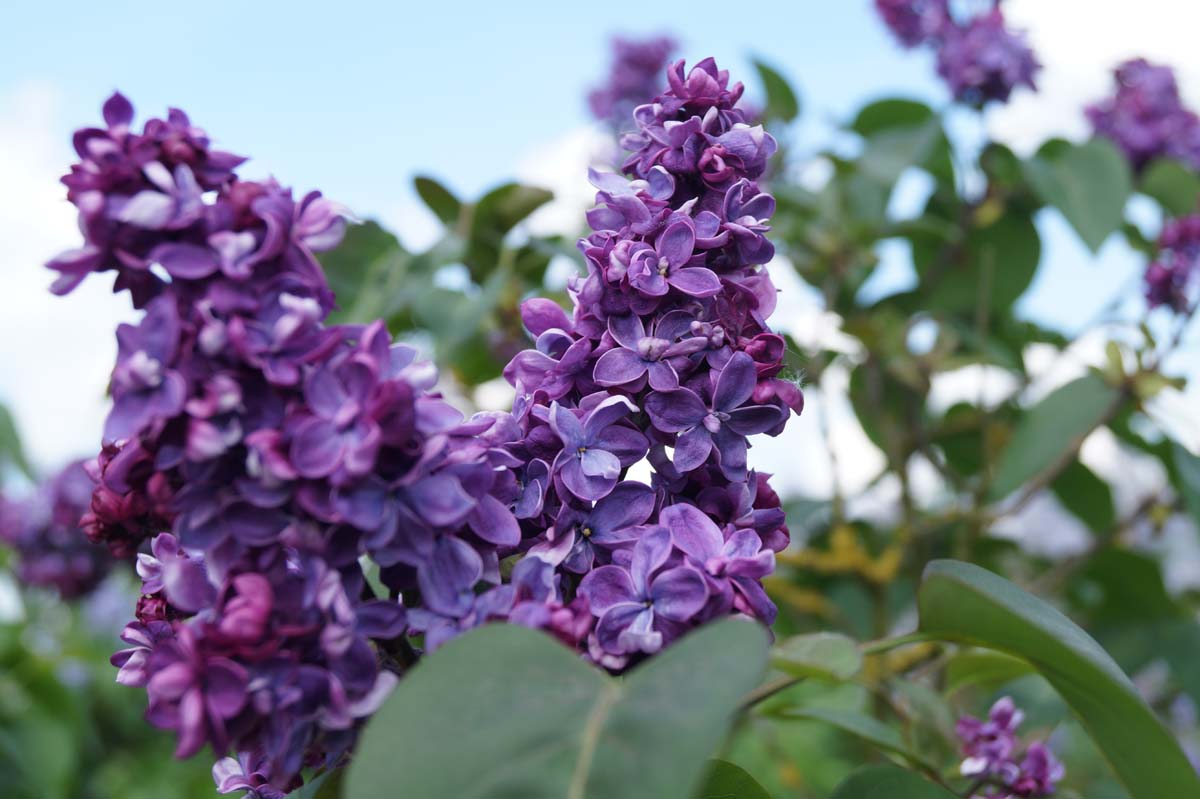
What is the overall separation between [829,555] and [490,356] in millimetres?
546

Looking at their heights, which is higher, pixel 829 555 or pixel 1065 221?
pixel 1065 221

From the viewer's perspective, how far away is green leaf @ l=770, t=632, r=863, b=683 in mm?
548

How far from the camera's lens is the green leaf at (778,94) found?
181cm

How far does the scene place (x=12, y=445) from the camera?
1.51 meters

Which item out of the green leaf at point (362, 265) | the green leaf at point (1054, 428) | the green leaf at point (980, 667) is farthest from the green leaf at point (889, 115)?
the green leaf at point (980, 667)

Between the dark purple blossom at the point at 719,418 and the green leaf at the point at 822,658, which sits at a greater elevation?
the dark purple blossom at the point at 719,418

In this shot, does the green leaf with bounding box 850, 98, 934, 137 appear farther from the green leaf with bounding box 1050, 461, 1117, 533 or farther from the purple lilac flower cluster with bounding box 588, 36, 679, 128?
the purple lilac flower cluster with bounding box 588, 36, 679, 128

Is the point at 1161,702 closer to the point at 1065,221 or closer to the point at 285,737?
the point at 1065,221

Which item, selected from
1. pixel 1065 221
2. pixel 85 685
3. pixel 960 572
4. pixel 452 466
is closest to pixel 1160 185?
pixel 1065 221

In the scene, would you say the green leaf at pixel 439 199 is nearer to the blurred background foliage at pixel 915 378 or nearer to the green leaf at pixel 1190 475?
the blurred background foliage at pixel 915 378

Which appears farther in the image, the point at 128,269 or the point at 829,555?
the point at 829,555

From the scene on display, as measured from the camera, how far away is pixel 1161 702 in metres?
1.55

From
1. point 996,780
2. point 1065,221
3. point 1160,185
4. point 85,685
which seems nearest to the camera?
point 996,780

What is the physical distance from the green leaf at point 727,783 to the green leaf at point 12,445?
128cm
